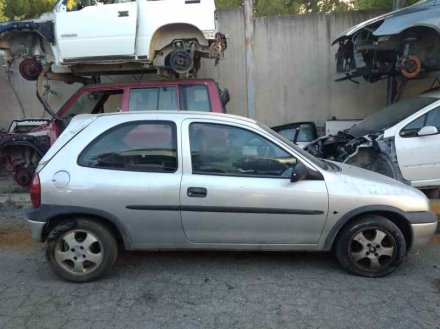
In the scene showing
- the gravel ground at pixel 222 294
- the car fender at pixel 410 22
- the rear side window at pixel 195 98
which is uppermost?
the car fender at pixel 410 22

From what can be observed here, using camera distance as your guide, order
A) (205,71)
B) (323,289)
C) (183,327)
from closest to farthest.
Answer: (183,327) < (323,289) < (205,71)

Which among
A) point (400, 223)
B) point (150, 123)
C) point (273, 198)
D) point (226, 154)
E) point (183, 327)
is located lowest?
point (183, 327)

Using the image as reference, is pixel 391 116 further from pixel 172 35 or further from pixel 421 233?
pixel 172 35

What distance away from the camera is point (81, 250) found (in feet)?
12.8

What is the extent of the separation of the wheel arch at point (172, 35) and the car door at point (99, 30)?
0.36m

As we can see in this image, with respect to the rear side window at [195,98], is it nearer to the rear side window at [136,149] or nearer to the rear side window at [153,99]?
the rear side window at [153,99]

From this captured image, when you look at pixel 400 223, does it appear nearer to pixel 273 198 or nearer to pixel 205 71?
pixel 273 198

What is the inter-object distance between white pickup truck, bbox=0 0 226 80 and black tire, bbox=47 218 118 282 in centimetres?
366

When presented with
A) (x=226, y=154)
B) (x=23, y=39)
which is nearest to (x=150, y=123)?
(x=226, y=154)

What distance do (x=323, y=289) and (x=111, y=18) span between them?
5.11 m

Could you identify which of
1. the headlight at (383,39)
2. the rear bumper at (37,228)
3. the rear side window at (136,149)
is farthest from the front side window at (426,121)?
the rear bumper at (37,228)

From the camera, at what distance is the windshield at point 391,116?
6.17 metres

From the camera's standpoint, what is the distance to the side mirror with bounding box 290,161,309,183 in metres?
3.86

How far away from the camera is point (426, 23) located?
21.1ft
